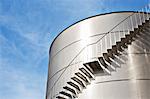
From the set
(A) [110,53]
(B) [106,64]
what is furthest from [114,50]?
(B) [106,64]

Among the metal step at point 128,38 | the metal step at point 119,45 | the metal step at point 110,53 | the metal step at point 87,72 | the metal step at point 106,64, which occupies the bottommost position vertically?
the metal step at point 87,72

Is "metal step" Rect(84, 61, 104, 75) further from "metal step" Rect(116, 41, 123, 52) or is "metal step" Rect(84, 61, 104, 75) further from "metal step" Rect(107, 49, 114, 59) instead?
"metal step" Rect(116, 41, 123, 52)

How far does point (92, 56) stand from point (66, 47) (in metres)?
2.28

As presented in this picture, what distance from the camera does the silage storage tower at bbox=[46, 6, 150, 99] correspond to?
34.1 ft

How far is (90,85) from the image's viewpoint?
433 inches

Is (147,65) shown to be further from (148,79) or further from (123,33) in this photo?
(123,33)

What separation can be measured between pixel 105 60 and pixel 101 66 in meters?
0.38

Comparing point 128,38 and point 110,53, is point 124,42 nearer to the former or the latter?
point 128,38

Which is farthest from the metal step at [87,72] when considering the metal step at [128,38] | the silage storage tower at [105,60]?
the metal step at [128,38]

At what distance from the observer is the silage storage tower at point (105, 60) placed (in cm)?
1039

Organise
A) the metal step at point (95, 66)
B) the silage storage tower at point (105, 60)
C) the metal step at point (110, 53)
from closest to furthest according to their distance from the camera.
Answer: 1. the silage storage tower at point (105, 60)
2. the metal step at point (110, 53)
3. the metal step at point (95, 66)

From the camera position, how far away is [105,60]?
11031 mm

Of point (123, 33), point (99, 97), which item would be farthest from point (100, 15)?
point (99, 97)

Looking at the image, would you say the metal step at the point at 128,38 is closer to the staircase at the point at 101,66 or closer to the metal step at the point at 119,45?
the staircase at the point at 101,66
